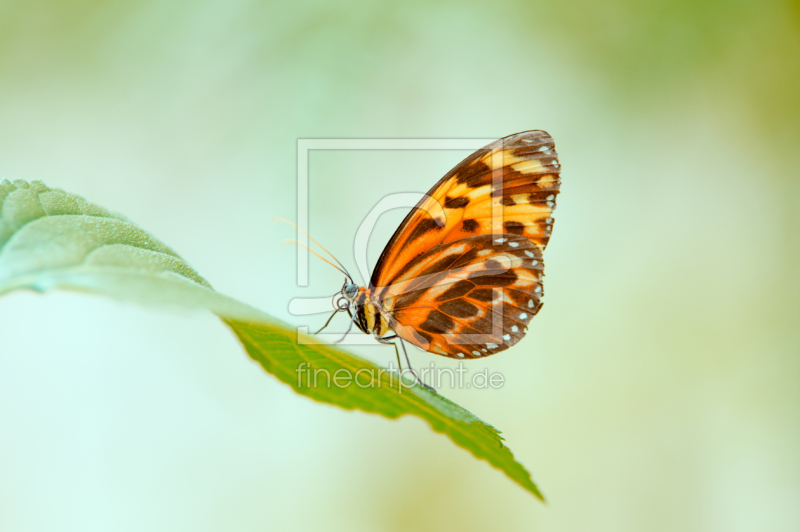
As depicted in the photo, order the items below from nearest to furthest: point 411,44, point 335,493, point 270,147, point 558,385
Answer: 1. point 335,493
2. point 558,385
3. point 270,147
4. point 411,44

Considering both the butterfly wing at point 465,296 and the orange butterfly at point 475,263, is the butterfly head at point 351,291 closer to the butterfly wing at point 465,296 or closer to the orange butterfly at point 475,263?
the orange butterfly at point 475,263

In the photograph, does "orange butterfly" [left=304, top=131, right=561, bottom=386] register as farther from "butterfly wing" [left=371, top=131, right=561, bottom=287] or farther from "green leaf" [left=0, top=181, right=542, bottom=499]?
"green leaf" [left=0, top=181, right=542, bottom=499]

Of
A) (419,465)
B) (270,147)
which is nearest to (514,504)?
(419,465)

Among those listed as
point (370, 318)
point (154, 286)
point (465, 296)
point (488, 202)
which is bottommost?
point (370, 318)

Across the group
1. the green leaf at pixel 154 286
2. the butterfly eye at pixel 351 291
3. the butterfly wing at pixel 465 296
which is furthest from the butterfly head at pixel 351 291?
the green leaf at pixel 154 286

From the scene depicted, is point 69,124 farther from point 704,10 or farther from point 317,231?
point 704,10

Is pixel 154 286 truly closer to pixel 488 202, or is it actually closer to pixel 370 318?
pixel 370 318

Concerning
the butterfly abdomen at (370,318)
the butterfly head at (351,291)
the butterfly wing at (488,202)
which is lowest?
the butterfly abdomen at (370,318)

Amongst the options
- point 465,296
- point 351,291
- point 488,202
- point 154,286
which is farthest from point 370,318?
point 154,286
